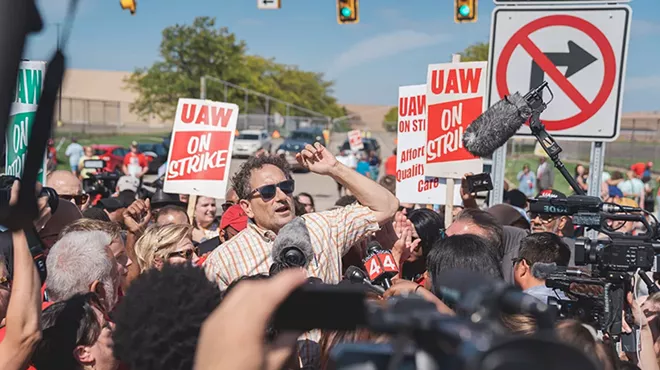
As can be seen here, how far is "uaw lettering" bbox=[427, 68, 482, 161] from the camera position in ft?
22.5

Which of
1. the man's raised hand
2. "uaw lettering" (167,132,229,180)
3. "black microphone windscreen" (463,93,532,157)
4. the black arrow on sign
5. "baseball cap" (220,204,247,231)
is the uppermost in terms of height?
Answer: the black arrow on sign

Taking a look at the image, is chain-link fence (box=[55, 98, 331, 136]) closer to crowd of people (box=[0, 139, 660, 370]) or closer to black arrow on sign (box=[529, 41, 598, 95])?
black arrow on sign (box=[529, 41, 598, 95])

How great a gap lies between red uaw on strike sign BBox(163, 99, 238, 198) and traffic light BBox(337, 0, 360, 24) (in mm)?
5870

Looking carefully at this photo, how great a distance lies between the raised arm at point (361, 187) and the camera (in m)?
3.89

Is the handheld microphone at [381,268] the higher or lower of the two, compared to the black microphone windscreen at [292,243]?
lower

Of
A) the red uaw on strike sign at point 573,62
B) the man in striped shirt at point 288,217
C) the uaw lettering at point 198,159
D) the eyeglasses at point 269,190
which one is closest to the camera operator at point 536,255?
the red uaw on strike sign at point 573,62

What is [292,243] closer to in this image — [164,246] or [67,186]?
[164,246]

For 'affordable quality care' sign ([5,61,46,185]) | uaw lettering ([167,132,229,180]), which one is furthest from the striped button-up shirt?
uaw lettering ([167,132,229,180])

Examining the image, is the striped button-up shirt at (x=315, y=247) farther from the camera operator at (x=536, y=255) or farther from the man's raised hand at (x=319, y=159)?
the camera operator at (x=536, y=255)

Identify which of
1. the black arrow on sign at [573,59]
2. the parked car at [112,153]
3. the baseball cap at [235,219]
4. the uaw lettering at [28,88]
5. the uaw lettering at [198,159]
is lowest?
the parked car at [112,153]

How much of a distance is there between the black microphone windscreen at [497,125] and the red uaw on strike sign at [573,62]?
805mm

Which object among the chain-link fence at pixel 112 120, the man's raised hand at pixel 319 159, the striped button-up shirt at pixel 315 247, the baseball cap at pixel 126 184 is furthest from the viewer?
the chain-link fence at pixel 112 120

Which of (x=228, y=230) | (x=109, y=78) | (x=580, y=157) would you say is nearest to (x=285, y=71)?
(x=109, y=78)

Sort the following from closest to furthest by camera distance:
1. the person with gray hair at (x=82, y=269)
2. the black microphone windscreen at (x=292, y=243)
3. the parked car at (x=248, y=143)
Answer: the black microphone windscreen at (x=292, y=243)
the person with gray hair at (x=82, y=269)
the parked car at (x=248, y=143)
